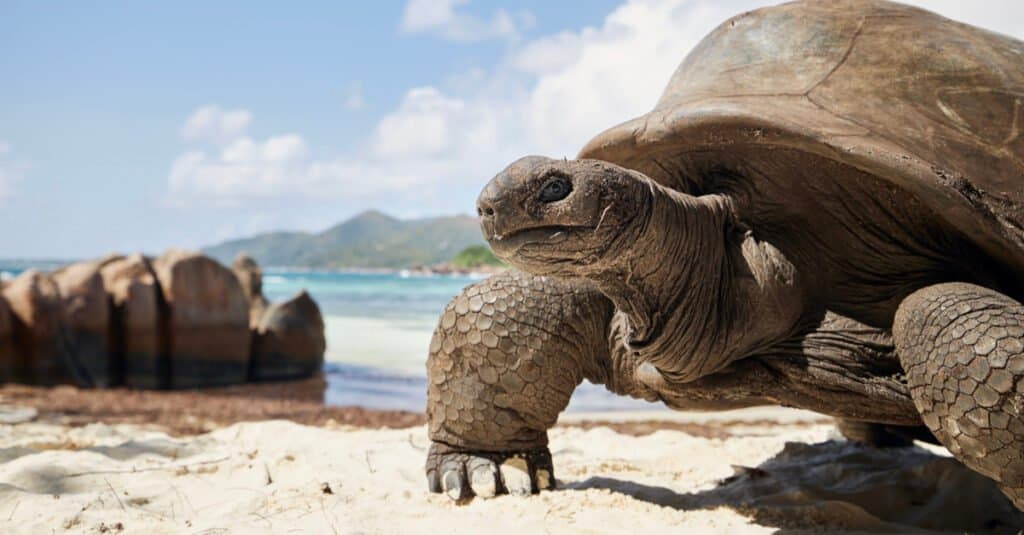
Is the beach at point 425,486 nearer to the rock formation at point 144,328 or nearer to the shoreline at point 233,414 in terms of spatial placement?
the shoreline at point 233,414

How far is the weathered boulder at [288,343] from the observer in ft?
40.0

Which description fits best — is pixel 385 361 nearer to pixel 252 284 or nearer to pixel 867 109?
pixel 252 284

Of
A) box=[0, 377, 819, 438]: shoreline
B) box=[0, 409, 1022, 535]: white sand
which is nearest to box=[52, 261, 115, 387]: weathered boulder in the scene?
box=[0, 377, 819, 438]: shoreline

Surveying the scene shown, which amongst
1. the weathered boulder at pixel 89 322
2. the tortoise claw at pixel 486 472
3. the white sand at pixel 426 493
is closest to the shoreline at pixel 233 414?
the weathered boulder at pixel 89 322

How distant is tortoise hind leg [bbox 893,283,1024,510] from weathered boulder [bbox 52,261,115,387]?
10200 mm

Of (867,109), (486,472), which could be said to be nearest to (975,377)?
(867,109)

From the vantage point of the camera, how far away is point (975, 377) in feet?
7.31

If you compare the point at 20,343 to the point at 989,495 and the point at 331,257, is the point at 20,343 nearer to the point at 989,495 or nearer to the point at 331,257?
the point at 989,495

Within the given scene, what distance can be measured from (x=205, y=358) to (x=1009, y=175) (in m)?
10.6

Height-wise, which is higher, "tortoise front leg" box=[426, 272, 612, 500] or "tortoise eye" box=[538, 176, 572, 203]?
"tortoise eye" box=[538, 176, 572, 203]

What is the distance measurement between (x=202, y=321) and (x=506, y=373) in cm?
903

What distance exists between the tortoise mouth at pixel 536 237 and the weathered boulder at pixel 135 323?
9.68 metres

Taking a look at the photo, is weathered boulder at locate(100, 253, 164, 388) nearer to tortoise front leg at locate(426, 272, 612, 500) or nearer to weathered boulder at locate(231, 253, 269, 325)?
weathered boulder at locate(231, 253, 269, 325)

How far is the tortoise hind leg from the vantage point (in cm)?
220
